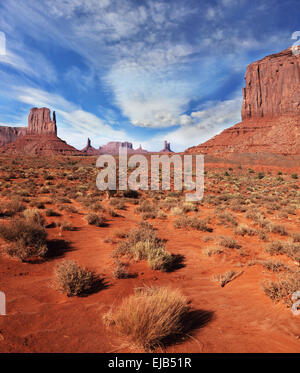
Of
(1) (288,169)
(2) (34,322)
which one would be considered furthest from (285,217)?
(1) (288,169)

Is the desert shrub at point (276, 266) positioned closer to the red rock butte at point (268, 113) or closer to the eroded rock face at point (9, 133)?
the red rock butte at point (268, 113)

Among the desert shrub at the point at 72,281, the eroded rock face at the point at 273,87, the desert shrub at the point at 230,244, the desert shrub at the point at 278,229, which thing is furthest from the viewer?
the eroded rock face at the point at 273,87

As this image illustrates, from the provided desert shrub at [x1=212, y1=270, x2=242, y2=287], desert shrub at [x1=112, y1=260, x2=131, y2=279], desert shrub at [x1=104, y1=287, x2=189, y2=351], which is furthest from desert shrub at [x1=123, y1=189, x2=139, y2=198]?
desert shrub at [x1=104, y1=287, x2=189, y2=351]

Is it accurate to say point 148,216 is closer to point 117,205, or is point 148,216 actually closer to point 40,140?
point 117,205

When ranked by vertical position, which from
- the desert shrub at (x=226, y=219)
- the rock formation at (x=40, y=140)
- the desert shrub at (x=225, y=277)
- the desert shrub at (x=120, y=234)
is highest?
the rock formation at (x=40, y=140)

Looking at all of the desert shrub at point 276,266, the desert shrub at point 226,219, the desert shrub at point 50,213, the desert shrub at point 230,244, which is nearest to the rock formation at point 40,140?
the desert shrub at point 50,213

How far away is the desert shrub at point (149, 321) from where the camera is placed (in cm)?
230

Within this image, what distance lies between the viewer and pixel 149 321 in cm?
236

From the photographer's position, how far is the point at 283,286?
354cm

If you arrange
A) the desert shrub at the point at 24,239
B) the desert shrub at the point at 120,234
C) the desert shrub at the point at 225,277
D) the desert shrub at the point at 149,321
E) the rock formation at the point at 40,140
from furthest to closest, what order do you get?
1. the rock formation at the point at 40,140
2. the desert shrub at the point at 120,234
3. the desert shrub at the point at 24,239
4. the desert shrub at the point at 225,277
5. the desert shrub at the point at 149,321

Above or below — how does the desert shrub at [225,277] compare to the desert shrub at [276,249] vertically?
below

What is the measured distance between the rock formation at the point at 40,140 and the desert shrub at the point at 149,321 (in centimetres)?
10597

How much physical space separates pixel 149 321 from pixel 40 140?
127852 mm

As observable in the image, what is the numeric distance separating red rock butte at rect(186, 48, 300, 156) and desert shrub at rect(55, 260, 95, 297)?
66.4m
